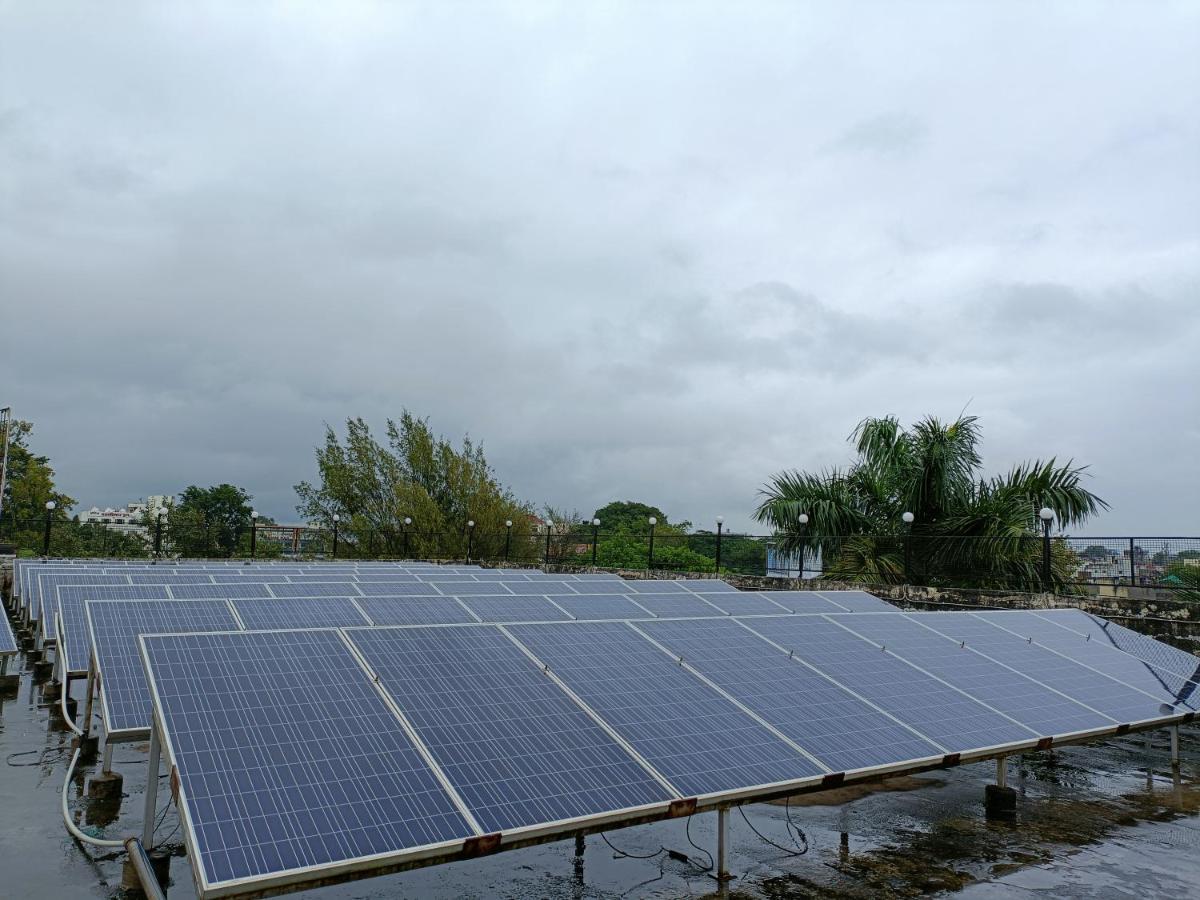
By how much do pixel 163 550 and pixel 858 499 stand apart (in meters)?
33.3

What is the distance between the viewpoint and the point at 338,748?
4707 mm

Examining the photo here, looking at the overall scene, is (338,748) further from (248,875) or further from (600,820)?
(600,820)

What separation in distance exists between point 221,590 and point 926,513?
17.5m

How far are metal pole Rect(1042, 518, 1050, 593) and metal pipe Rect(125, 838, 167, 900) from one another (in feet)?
58.4

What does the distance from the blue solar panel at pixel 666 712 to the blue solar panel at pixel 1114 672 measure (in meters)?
4.37

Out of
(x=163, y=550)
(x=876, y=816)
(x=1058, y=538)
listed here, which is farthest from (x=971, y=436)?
(x=163, y=550)

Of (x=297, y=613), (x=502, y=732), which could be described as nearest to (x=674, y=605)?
(x=297, y=613)

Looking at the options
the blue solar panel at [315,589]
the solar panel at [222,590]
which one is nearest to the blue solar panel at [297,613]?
the solar panel at [222,590]

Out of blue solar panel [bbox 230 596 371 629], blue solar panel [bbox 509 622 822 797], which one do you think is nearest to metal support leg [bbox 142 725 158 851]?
blue solar panel [bbox 509 622 822 797]

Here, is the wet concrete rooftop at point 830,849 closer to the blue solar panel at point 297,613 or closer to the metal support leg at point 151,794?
the metal support leg at point 151,794

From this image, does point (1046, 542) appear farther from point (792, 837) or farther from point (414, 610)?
point (414, 610)

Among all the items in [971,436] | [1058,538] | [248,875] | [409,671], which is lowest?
[248,875]

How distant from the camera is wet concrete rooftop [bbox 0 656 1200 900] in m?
Result: 5.95

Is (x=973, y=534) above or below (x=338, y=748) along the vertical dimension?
above
